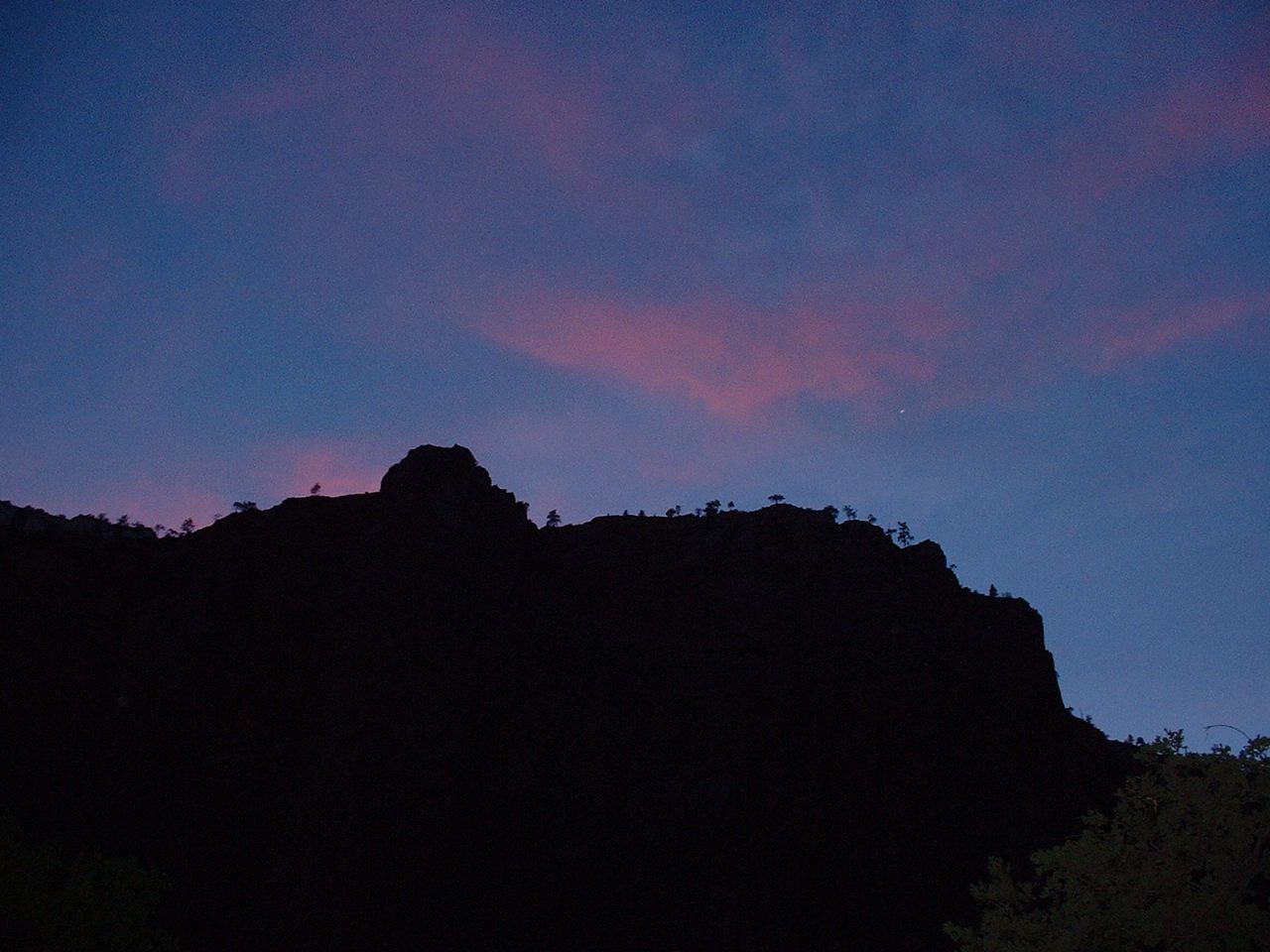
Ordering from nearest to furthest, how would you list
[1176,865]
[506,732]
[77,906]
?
[1176,865]
[77,906]
[506,732]

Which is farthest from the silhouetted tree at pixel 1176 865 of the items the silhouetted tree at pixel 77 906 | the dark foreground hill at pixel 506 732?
the dark foreground hill at pixel 506 732

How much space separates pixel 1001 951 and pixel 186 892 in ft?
94.7

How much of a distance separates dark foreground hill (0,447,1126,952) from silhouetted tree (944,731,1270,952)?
65.6ft

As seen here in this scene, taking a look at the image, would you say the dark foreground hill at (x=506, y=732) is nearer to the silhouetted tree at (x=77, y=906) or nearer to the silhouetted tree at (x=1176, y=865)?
the silhouetted tree at (x=77, y=906)

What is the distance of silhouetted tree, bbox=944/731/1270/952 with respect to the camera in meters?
13.4

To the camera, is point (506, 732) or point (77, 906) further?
point (506, 732)

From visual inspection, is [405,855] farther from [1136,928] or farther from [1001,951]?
[1136,928]

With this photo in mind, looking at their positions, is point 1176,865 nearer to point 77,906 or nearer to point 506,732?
point 77,906

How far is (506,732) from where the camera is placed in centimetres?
3581

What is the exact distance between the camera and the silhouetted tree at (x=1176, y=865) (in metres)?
13.4

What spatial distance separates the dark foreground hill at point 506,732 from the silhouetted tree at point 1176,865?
2000 centimetres

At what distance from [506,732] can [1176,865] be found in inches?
1031

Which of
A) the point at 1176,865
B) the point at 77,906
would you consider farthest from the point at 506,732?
the point at 1176,865

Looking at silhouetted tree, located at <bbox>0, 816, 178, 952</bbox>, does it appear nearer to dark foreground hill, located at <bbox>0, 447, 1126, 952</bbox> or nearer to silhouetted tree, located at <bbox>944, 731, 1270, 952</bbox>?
dark foreground hill, located at <bbox>0, 447, 1126, 952</bbox>
